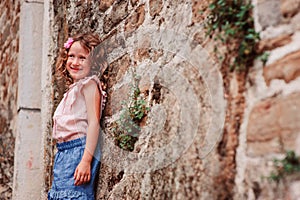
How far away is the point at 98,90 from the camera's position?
280 cm

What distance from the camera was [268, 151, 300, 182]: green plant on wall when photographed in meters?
1.62

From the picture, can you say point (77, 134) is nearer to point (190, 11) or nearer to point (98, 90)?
point (98, 90)

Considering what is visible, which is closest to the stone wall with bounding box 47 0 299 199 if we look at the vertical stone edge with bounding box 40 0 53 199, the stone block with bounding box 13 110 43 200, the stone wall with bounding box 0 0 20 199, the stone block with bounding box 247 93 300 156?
the stone block with bounding box 247 93 300 156

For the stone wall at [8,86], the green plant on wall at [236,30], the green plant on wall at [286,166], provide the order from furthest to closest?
the stone wall at [8,86], the green plant on wall at [236,30], the green plant on wall at [286,166]

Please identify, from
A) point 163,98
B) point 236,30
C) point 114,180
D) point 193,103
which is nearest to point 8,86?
point 114,180

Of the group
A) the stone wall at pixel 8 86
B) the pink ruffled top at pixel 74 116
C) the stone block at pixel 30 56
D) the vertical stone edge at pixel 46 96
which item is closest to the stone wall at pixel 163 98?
the pink ruffled top at pixel 74 116

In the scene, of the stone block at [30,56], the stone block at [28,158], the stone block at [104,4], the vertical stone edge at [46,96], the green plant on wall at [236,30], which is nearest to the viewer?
the green plant on wall at [236,30]

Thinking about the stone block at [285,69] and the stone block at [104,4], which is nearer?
the stone block at [285,69]

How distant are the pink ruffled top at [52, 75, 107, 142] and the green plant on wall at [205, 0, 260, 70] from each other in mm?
960

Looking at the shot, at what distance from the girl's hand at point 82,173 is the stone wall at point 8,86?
226cm

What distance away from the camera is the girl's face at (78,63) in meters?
2.87

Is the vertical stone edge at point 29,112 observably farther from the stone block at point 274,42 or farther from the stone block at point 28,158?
the stone block at point 274,42

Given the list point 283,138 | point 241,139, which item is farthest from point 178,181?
point 283,138

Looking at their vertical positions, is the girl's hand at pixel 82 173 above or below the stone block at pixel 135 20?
below
